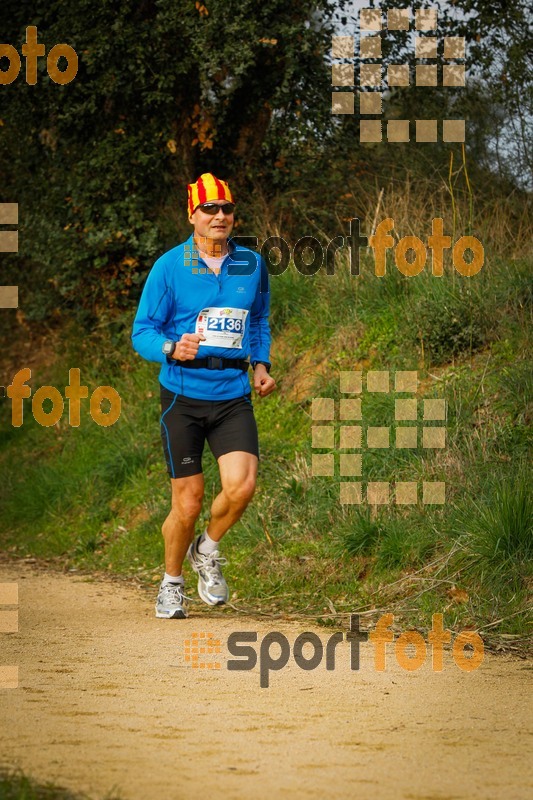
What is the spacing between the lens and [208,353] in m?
6.50

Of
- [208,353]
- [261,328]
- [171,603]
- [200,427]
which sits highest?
[261,328]

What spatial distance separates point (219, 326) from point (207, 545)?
1416mm

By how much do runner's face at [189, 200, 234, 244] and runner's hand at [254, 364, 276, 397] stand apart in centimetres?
82

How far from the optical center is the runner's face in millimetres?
6633

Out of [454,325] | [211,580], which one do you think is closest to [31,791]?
[211,580]

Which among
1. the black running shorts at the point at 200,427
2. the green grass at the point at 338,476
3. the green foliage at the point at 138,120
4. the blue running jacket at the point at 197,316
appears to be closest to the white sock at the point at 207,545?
the black running shorts at the point at 200,427

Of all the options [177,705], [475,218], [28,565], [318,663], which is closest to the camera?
[177,705]

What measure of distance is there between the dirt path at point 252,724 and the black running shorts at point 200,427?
3.55 feet

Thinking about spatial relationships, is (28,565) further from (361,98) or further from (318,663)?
(361,98)

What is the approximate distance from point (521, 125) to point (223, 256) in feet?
21.5

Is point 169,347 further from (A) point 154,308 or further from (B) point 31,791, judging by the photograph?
(B) point 31,791

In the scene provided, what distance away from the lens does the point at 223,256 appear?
22.0 ft

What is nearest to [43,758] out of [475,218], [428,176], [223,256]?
[223,256]

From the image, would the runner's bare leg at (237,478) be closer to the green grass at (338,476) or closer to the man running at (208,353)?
the man running at (208,353)
